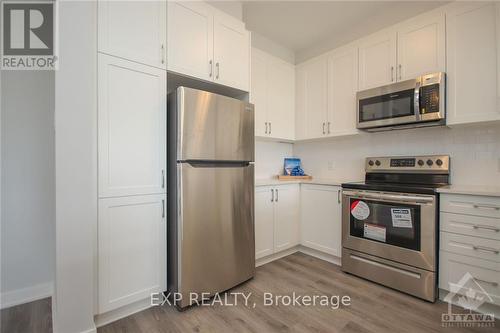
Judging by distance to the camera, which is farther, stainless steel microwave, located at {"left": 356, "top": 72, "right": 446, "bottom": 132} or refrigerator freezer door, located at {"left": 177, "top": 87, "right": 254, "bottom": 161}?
stainless steel microwave, located at {"left": 356, "top": 72, "right": 446, "bottom": 132}

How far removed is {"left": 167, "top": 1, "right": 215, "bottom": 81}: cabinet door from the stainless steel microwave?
1.63 meters

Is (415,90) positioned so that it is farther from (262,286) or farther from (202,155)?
(262,286)

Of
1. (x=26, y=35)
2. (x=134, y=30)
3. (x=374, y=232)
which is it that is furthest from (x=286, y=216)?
(x=26, y=35)

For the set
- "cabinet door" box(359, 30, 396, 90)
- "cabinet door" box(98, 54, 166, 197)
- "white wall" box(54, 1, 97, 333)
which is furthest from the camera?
"cabinet door" box(359, 30, 396, 90)

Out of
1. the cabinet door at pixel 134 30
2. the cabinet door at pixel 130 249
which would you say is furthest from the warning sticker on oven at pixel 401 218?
the cabinet door at pixel 134 30

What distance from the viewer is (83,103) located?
1.46 m

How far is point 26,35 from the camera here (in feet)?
6.45

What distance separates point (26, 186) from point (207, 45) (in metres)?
1.95

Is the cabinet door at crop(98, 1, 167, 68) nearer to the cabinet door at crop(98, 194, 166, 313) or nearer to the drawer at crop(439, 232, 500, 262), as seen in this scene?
the cabinet door at crop(98, 194, 166, 313)

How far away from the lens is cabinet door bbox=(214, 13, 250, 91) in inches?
84.9

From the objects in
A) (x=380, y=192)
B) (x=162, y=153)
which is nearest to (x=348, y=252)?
(x=380, y=192)

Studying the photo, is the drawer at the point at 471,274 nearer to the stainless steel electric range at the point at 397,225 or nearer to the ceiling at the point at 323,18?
the stainless steel electric range at the point at 397,225

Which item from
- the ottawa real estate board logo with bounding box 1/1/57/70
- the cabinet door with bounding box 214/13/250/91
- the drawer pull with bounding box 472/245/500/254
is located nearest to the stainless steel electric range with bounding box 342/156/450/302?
the drawer pull with bounding box 472/245/500/254

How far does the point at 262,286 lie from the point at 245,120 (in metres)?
1.52
